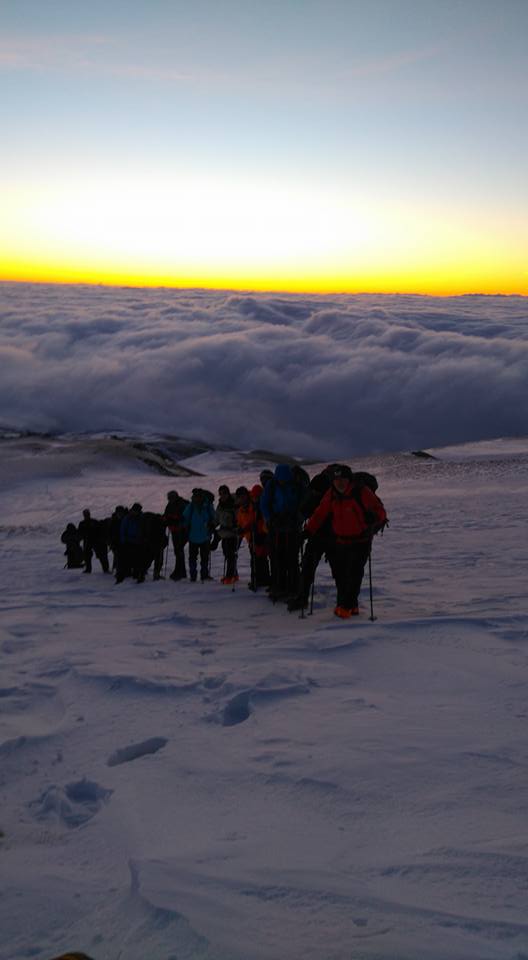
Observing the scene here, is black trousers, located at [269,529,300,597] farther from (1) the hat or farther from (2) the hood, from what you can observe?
(1) the hat

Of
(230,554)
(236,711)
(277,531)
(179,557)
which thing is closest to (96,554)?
(179,557)

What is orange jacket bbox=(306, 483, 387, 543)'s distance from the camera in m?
7.71

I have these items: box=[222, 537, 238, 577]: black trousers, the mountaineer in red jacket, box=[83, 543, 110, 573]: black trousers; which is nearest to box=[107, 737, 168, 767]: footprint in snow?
the mountaineer in red jacket

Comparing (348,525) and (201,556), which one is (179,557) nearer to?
(201,556)

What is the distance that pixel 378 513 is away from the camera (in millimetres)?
7711

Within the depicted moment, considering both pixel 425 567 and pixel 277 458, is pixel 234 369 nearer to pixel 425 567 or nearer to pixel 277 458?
pixel 277 458

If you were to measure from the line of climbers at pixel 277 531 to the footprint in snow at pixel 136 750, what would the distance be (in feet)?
11.3

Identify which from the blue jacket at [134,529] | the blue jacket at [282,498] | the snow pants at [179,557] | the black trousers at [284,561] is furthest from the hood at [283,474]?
the blue jacket at [134,529]

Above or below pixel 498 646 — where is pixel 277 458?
below

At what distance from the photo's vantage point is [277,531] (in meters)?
9.01

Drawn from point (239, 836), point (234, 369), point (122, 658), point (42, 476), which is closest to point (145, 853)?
point (239, 836)

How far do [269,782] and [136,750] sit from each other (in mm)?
1021

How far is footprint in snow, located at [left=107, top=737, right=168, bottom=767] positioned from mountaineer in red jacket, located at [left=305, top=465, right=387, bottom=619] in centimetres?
339

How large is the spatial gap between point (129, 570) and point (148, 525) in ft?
3.04
